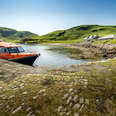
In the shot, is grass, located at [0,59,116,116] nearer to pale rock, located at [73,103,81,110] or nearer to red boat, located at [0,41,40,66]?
pale rock, located at [73,103,81,110]

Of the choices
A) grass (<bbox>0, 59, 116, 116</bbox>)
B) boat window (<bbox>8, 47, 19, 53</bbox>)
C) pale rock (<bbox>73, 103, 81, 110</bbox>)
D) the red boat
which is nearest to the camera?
grass (<bbox>0, 59, 116, 116</bbox>)

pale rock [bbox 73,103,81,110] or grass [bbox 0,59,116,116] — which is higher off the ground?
grass [bbox 0,59,116,116]

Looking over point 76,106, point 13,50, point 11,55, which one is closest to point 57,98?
point 76,106

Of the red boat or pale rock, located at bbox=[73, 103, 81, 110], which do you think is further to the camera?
the red boat

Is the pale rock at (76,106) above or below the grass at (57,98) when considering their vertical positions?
below

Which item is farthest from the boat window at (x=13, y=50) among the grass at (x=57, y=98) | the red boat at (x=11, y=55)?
the grass at (x=57, y=98)

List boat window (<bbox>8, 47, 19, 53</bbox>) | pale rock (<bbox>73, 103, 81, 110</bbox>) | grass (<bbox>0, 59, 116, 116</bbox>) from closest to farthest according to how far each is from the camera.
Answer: grass (<bbox>0, 59, 116, 116</bbox>)
pale rock (<bbox>73, 103, 81, 110</bbox>)
boat window (<bbox>8, 47, 19, 53</bbox>)

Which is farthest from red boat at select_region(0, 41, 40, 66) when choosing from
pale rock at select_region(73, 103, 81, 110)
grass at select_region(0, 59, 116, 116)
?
pale rock at select_region(73, 103, 81, 110)

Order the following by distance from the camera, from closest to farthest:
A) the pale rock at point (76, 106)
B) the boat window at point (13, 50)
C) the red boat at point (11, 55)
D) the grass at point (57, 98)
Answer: the grass at point (57, 98), the pale rock at point (76, 106), the red boat at point (11, 55), the boat window at point (13, 50)

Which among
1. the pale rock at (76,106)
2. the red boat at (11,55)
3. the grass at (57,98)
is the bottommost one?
the pale rock at (76,106)

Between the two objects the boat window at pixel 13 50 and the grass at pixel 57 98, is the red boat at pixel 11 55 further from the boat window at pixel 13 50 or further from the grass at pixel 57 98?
the grass at pixel 57 98

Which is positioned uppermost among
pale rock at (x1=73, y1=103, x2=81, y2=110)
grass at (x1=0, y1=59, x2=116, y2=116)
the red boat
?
the red boat

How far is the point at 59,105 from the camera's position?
439 cm

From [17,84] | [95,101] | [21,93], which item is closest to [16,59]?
[17,84]
